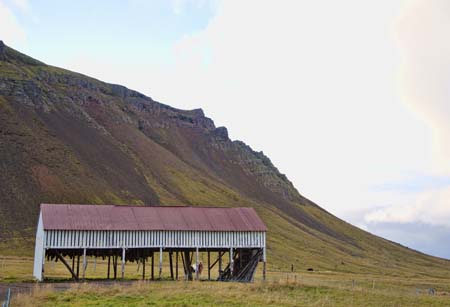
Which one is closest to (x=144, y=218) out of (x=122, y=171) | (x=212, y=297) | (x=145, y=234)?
(x=145, y=234)

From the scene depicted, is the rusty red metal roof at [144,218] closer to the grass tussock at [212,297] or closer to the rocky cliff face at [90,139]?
the grass tussock at [212,297]

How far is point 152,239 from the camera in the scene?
147 ft

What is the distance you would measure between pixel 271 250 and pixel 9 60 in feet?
337

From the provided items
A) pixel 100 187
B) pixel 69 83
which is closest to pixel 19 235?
pixel 100 187

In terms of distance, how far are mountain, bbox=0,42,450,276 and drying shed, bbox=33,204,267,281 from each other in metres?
38.6

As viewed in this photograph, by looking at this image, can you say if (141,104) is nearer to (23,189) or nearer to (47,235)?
(23,189)

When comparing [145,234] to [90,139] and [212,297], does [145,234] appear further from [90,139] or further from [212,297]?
[90,139]

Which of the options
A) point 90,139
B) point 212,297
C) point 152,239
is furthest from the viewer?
point 90,139

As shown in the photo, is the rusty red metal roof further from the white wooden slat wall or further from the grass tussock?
the grass tussock

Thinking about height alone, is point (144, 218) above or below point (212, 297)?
above

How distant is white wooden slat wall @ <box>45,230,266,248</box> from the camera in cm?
4188

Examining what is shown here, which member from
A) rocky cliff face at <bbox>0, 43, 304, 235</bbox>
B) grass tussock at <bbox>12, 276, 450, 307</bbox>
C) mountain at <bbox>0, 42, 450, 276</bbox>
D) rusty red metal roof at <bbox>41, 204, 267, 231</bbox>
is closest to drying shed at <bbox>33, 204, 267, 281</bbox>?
rusty red metal roof at <bbox>41, 204, 267, 231</bbox>

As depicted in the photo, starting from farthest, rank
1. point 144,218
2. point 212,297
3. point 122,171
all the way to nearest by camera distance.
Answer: point 122,171, point 144,218, point 212,297

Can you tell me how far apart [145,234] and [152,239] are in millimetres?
734
